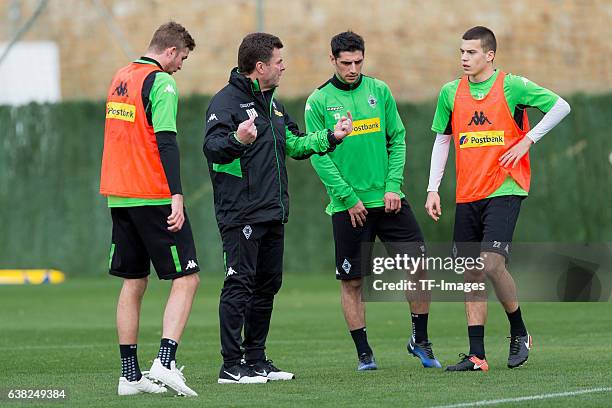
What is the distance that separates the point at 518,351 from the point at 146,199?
287 centimetres

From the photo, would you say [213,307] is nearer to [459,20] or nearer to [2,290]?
[2,290]

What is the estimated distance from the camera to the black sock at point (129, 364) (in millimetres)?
8758

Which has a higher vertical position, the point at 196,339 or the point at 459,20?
the point at 459,20

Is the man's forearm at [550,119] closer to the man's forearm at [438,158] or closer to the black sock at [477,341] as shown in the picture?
the man's forearm at [438,158]

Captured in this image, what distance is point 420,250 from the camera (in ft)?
33.9

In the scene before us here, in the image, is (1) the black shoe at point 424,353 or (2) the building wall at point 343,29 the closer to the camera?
(1) the black shoe at point 424,353

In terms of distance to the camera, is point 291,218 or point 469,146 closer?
point 469,146

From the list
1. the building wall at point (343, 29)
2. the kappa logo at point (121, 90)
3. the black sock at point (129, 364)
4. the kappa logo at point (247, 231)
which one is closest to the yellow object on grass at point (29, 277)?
the building wall at point (343, 29)

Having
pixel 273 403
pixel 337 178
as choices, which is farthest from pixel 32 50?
pixel 273 403

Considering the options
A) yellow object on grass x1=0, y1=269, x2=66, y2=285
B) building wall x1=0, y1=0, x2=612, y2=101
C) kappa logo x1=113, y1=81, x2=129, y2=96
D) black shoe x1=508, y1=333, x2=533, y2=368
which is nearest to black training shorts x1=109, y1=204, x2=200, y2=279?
kappa logo x1=113, y1=81, x2=129, y2=96

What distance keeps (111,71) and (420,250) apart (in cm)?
1777

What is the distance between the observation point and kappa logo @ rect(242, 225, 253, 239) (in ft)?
30.3

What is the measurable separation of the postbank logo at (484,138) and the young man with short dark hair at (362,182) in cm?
64

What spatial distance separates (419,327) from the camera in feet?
33.7
